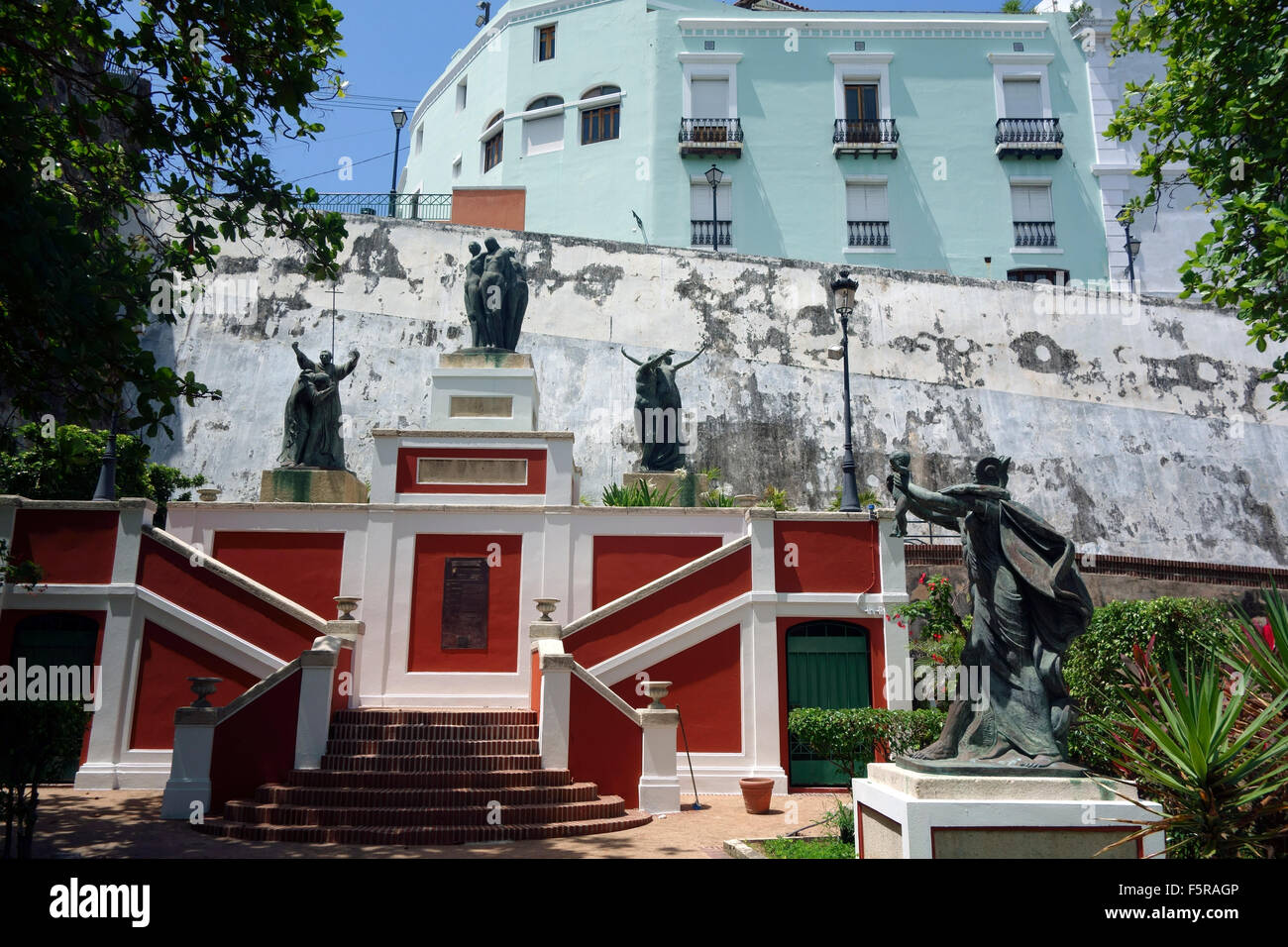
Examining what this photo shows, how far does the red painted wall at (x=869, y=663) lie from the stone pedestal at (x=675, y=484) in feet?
10.3

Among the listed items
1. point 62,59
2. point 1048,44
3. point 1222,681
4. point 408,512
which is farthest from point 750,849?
point 1048,44

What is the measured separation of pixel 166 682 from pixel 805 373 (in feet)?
52.6

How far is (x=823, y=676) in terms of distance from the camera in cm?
1374

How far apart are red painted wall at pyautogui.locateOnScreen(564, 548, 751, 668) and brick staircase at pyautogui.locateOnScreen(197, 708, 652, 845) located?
1.44 metres

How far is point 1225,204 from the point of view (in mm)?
9906

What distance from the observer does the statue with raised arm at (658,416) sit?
1688 cm

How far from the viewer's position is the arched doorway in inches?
516

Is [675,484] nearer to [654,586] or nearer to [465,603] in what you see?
[654,586]

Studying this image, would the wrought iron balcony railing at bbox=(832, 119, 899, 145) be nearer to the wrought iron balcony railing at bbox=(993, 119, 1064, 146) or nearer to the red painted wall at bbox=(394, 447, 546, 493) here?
the wrought iron balcony railing at bbox=(993, 119, 1064, 146)

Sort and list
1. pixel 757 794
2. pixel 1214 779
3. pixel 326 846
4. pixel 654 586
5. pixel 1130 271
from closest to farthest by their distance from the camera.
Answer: pixel 1214 779, pixel 326 846, pixel 757 794, pixel 654 586, pixel 1130 271

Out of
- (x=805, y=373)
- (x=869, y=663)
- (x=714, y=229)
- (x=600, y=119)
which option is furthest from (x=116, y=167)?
(x=600, y=119)

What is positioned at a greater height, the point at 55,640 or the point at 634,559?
the point at 634,559

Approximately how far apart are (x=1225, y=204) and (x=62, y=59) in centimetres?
1172
